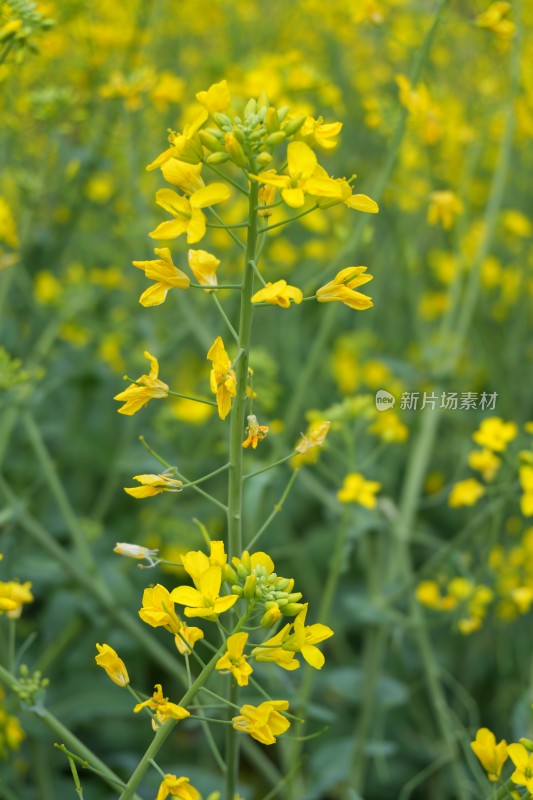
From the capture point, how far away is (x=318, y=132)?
3.87ft

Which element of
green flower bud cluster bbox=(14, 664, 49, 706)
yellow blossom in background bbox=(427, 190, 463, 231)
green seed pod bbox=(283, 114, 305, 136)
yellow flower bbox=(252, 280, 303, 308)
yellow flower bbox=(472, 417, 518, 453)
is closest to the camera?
yellow flower bbox=(252, 280, 303, 308)

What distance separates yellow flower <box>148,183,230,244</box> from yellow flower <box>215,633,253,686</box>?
0.50 meters

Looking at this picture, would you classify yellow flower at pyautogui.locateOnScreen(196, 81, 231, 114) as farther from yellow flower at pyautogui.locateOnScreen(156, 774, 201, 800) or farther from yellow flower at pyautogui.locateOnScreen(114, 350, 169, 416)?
yellow flower at pyautogui.locateOnScreen(156, 774, 201, 800)

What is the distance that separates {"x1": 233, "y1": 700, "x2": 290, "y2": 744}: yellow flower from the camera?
1077mm

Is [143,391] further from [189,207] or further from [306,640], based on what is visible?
[306,640]

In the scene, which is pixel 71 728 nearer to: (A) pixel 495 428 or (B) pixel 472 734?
(B) pixel 472 734

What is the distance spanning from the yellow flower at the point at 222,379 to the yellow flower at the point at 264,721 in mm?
379

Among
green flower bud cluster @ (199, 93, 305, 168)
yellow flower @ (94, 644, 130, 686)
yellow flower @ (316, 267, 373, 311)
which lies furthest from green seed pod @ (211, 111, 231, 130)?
yellow flower @ (94, 644, 130, 686)

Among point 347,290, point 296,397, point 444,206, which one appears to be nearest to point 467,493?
point 296,397

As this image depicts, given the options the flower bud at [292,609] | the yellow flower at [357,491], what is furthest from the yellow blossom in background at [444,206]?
the flower bud at [292,609]

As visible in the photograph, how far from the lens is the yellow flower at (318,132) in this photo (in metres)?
1.16

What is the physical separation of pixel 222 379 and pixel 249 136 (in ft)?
1.08

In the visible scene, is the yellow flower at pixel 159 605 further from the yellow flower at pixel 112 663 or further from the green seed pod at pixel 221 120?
the green seed pod at pixel 221 120

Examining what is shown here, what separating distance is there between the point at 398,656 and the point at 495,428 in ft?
3.39
